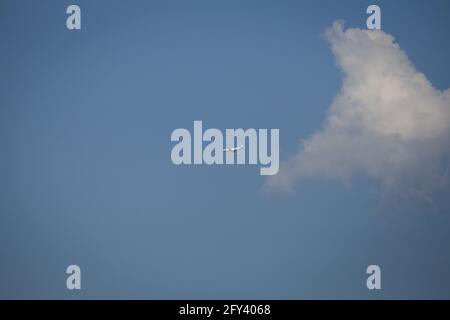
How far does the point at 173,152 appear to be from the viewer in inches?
985
